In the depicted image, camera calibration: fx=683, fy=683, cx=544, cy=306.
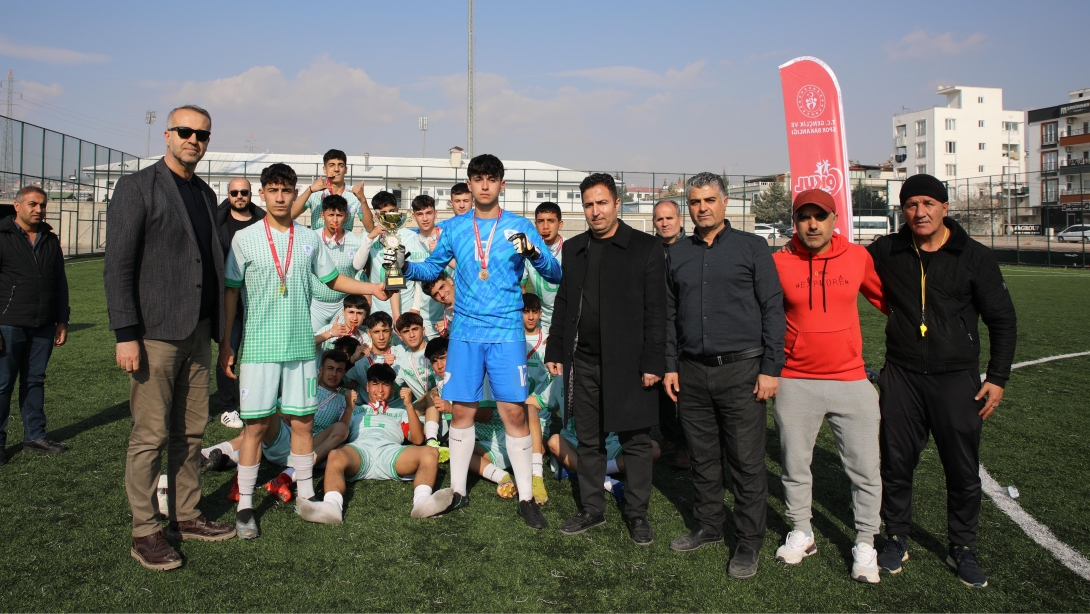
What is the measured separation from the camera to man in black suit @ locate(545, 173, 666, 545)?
392cm

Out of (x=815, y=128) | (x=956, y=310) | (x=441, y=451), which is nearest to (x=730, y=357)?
(x=956, y=310)

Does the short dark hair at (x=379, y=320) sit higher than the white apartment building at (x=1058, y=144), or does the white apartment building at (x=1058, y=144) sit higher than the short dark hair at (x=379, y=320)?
the white apartment building at (x=1058, y=144)

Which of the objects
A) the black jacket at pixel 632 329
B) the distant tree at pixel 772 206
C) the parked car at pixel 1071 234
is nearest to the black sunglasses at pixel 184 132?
the black jacket at pixel 632 329

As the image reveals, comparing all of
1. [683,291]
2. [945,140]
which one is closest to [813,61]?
[683,291]

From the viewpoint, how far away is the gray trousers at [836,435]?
3.52 m

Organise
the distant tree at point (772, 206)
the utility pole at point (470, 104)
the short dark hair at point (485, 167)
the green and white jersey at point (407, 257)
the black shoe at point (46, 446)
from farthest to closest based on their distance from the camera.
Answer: the distant tree at point (772, 206), the utility pole at point (470, 104), the green and white jersey at point (407, 257), the black shoe at point (46, 446), the short dark hair at point (485, 167)

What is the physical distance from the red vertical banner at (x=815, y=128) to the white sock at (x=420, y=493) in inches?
266

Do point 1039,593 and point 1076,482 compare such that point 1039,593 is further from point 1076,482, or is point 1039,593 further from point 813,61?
point 813,61

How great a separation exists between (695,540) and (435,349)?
8.31 feet

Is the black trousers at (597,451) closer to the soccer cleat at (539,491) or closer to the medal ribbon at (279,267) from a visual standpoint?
the soccer cleat at (539,491)

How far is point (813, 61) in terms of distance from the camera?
926 centimetres

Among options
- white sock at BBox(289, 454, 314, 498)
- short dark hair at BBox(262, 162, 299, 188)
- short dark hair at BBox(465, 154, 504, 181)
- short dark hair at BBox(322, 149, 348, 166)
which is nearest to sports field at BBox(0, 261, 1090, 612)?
white sock at BBox(289, 454, 314, 498)

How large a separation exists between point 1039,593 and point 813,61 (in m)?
7.72

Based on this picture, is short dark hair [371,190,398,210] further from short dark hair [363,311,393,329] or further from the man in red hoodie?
the man in red hoodie
